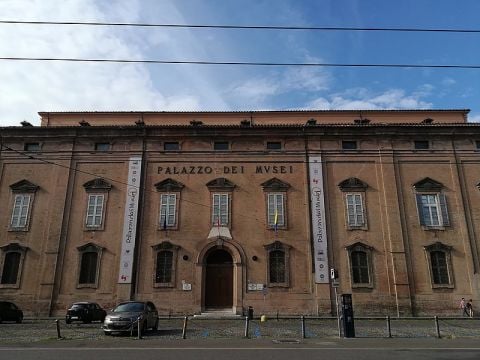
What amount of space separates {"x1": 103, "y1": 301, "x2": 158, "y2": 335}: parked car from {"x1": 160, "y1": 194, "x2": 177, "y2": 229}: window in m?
8.79

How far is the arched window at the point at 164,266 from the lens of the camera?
78.4 feet

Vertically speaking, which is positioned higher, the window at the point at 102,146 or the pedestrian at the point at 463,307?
the window at the point at 102,146

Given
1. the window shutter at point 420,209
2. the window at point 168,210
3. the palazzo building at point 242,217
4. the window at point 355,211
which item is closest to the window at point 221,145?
the palazzo building at point 242,217

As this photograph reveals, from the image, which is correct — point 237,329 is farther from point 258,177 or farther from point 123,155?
point 123,155

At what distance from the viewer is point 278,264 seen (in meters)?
24.1

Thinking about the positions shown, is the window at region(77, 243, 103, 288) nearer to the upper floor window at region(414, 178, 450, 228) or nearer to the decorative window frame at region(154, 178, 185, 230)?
the decorative window frame at region(154, 178, 185, 230)

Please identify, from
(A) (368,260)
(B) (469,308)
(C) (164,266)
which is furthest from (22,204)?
(B) (469,308)

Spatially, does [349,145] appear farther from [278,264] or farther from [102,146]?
[102,146]

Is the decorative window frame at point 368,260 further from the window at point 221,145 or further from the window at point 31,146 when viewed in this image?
the window at point 31,146

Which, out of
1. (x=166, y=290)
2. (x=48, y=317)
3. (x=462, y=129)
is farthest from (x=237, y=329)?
(x=462, y=129)

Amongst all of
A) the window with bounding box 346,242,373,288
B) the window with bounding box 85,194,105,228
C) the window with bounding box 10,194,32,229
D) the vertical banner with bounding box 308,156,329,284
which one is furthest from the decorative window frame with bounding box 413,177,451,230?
the window with bounding box 10,194,32,229

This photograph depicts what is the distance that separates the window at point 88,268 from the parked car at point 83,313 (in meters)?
3.04

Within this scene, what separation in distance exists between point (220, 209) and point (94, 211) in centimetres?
785

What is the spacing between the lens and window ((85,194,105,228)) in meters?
24.9
